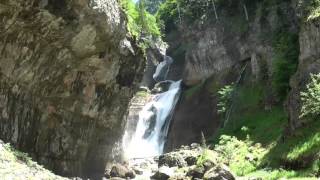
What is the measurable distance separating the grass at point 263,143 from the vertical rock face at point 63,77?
1127 centimetres

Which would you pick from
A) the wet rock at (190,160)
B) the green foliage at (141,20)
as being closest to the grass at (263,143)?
the wet rock at (190,160)

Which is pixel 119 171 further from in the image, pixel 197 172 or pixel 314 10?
pixel 314 10

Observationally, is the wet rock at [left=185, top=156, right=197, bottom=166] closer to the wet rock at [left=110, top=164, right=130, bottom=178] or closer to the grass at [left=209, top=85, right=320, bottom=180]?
the grass at [left=209, top=85, right=320, bottom=180]

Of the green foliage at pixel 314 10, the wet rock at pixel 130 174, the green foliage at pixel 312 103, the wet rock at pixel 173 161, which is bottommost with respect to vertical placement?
the wet rock at pixel 130 174

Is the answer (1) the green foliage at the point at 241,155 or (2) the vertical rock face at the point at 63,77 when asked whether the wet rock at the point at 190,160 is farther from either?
(2) the vertical rock face at the point at 63,77

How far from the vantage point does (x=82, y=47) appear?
32.7 metres

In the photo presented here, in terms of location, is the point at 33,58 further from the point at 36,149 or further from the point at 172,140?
the point at 172,140

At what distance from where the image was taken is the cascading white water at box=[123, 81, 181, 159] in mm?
61500

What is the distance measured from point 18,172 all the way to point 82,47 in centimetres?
1489

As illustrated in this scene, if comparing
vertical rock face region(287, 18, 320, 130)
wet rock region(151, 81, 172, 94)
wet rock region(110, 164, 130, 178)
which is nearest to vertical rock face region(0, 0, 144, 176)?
wet rock region(110, 164, 130, 178)

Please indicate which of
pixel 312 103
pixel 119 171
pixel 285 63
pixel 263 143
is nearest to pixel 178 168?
pixel 119 171

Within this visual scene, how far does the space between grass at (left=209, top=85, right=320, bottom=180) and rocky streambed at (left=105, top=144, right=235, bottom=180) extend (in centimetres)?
180

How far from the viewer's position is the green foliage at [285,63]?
144 feet

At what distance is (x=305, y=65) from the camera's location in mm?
35375
